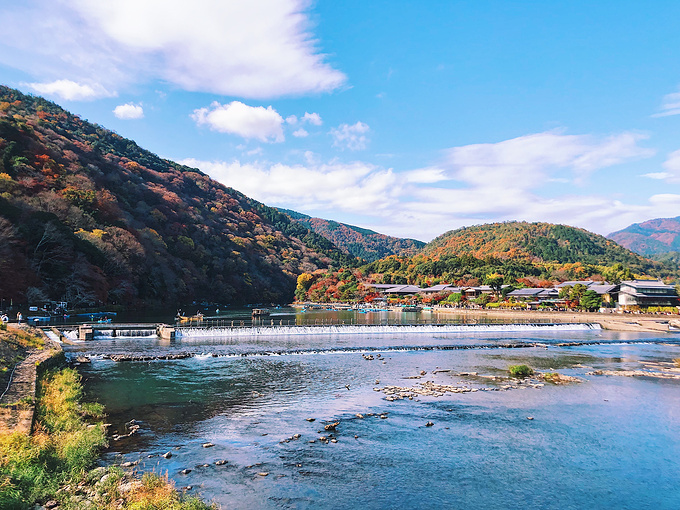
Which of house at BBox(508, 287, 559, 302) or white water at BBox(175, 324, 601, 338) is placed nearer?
white water at BBox(175, 324, 601, 338)

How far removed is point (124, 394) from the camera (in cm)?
1533

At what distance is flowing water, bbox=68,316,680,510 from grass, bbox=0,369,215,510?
89 centimetres

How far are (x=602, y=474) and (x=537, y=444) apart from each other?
181cm

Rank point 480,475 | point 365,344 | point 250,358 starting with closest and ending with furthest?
point 480,475 < point 250,358 < point 365,344

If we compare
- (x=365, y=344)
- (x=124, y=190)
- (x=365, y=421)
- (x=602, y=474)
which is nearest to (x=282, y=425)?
(x=365, y=421)

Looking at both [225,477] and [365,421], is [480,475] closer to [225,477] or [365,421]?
[365,421]

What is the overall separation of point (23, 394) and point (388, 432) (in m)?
9.94

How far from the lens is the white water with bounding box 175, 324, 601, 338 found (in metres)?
32.2

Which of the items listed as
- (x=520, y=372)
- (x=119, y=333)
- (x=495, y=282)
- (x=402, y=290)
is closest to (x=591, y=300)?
(x=495, y=282)

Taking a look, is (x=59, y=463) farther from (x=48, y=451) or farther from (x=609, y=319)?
(x=609, y=319)

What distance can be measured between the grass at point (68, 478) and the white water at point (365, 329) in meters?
21.9

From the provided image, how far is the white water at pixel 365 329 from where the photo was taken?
32175mm

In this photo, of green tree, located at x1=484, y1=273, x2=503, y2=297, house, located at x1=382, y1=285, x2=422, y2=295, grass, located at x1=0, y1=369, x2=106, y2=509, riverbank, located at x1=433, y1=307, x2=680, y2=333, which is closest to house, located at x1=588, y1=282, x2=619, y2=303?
riverbank, located at x1=433, y1=307, x2=680, y2=333

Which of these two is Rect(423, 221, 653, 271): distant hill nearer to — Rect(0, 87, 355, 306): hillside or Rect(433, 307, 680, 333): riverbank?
Rect(433, 307, 680, 333): riverbank
